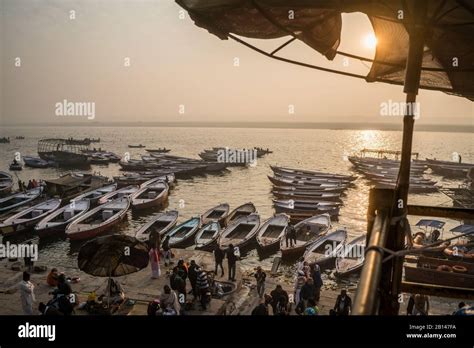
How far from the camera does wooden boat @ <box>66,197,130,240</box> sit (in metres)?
27.8

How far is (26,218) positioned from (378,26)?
106ft

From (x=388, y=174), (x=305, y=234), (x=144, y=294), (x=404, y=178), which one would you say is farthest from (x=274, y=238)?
(x=388, y=174)

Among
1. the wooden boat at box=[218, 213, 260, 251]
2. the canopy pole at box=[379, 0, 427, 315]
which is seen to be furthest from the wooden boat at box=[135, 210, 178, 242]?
the canopy pole at box=[379, 0, 427, 315]

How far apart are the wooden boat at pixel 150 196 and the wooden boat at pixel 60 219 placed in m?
6.54

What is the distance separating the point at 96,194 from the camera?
133 feet

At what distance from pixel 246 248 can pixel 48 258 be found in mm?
13352

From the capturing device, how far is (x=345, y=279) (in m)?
21.4

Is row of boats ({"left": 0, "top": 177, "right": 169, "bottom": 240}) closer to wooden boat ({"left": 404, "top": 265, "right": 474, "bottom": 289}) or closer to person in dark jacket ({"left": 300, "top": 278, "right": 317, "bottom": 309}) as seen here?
person in dark jacket ({"left": 300, "top": 278, "right": 317, "bottom": 309})

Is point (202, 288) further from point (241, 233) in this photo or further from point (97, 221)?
point (97, 221)

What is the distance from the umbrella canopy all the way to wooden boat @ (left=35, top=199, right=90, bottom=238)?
18.6m

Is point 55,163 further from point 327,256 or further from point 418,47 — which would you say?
point 418,47

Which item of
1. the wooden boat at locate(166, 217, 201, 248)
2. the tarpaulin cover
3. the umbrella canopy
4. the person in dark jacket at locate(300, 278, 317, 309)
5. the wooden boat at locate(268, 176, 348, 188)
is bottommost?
the wooden boat at locate(166, 217, 201, 248)

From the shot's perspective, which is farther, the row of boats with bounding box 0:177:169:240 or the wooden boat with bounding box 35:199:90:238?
the wooden boat with bounding box 35:199:90:238

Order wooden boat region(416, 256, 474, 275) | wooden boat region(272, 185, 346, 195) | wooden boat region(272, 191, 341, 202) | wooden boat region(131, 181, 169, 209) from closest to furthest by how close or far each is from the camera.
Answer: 1. wooden boat region(416, 256, 474, 275)
2. wooden boat region(131, 181, 169, 209)
3. wooden boat region(272, 191, 341, 202)
4. wooden boat region(272, 185, 346, 195)
